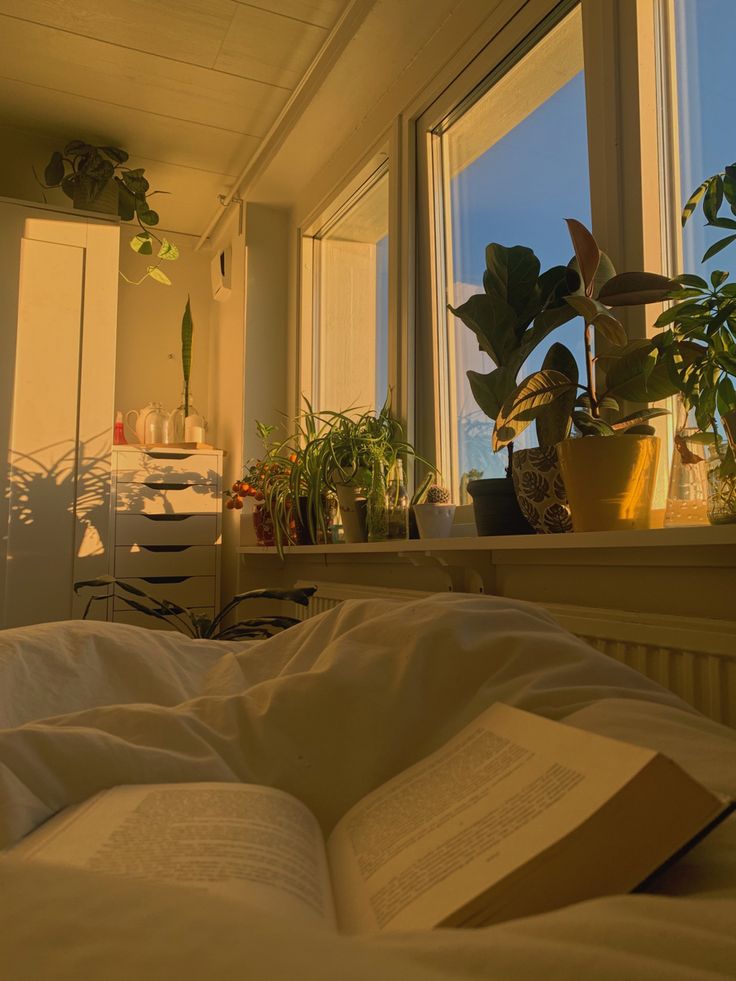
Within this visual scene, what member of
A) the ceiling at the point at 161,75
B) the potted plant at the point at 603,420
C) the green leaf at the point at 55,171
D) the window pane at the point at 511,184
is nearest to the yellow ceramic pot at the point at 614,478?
the potted plant at the point at 603,420

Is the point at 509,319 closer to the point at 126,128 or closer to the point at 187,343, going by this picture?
the point at 126,128

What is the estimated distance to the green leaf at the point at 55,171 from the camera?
341 centimetres

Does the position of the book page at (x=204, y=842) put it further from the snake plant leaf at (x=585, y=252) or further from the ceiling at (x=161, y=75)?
the ceiling at (x=161, y=75)

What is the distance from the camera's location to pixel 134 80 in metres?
3.00

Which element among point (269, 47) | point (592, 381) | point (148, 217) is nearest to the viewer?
point (592, 381)

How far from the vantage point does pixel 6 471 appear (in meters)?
3.21

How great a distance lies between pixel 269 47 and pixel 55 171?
120 cm

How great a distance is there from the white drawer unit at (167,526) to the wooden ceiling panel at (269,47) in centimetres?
156

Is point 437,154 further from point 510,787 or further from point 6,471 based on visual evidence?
point 510,787

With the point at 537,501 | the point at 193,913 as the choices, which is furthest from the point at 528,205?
the point at 193,913

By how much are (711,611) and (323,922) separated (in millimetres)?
1106

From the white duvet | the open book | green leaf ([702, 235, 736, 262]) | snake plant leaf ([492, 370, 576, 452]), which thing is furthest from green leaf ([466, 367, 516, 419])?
the open book

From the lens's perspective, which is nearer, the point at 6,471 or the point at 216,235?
the point at 6,471

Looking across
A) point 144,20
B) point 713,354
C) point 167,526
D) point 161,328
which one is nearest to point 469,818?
point 713,354
